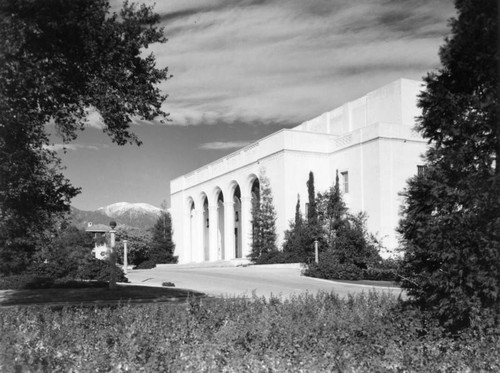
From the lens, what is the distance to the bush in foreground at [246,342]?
5.21 m

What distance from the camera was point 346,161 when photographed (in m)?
40.8

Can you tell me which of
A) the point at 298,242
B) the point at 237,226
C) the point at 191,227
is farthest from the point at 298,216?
the point at 191,227

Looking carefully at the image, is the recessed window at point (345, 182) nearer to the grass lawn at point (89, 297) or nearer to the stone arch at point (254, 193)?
the stone arch at point (254, 193)

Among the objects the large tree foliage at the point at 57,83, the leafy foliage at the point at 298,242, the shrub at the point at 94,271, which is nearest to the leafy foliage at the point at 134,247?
the leafy foliage at the point at 298,242

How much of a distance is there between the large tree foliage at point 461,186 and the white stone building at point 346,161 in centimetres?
2395

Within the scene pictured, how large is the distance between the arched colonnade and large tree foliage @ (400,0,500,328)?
121 feet

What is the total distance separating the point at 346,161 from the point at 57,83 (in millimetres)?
33168

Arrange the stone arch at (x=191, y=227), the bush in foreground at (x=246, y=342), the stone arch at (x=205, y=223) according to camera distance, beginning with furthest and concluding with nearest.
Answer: the stone arch at (x=191, y=227), the stone arch at (x=205, y=223), the bush in foreground at (x=246, y=342)

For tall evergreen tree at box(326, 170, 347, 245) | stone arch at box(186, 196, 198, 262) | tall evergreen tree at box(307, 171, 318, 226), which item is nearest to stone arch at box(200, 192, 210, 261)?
stone arch at box(186, 196, 198, 262)

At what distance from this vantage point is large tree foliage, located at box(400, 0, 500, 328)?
6.65 metres

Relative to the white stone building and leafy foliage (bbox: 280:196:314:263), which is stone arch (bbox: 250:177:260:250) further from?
leafy foliage (bbox: 280:196:314:263)

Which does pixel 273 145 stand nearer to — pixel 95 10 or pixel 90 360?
pixel 95 10

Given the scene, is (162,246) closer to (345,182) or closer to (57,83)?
(345,182)

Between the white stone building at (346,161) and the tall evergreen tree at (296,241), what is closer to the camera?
the tall evergreen tree at (296,241)
